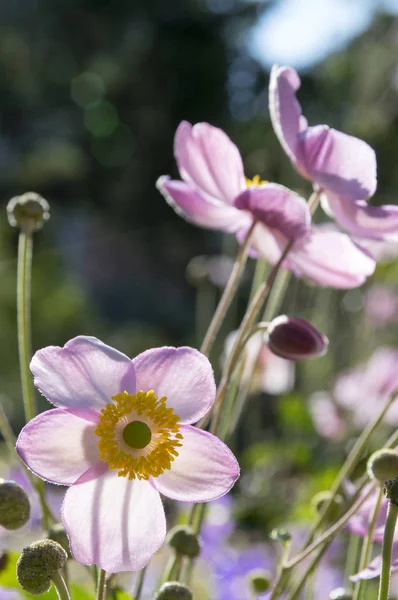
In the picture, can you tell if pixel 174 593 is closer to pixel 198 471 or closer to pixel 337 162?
pixel 198 471

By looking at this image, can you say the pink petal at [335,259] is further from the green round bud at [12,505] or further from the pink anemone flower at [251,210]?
the green round bud at [12,505]

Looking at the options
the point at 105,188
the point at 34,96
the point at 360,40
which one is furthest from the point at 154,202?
the point at 360,40

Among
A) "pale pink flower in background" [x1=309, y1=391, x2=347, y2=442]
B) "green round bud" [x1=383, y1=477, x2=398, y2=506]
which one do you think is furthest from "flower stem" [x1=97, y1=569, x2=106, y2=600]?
"pale pink flower in background" [x1=309, y1=391, x2=347, y2=442]

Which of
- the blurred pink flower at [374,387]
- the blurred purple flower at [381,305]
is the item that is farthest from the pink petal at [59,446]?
the blurred purple flower at [381,305]

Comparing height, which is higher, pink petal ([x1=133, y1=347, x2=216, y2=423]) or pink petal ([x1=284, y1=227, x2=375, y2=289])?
pink petal ([x1=284, y1=227, x2=375, y2=289])

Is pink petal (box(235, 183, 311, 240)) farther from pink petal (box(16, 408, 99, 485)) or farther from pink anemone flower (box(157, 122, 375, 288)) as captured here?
pink petal (box(16, 408, 99, 485))

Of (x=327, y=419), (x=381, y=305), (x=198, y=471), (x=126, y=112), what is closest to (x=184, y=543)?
(x=198, y=471)

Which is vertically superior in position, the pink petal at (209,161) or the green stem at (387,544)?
the pink petal at (209,161)
